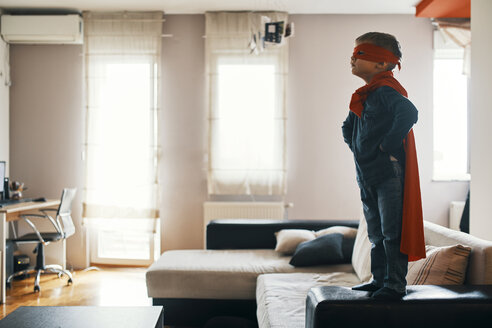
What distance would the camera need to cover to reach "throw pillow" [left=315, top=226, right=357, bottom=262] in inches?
109

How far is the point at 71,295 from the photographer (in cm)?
336

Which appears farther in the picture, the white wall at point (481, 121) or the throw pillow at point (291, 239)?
the throw pillow at point (291, 239)

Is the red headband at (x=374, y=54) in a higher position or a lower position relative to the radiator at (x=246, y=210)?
higher

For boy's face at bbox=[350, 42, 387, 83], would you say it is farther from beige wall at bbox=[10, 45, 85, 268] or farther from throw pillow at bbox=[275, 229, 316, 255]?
beige wall at bbox=[10, 45, 85, 268]

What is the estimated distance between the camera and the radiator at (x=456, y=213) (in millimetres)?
4161

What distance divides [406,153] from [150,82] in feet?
11.0

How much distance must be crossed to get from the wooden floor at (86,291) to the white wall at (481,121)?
248 cm

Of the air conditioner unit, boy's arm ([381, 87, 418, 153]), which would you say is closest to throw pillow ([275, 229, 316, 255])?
boy's arm ([381, 87, 418, 153])

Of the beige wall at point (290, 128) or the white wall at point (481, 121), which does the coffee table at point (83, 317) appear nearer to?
the white wall at point (481, 121)

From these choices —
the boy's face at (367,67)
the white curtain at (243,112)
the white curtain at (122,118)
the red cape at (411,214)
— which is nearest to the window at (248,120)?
the white curtain at (243,112)

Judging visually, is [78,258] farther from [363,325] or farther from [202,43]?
[363,325]

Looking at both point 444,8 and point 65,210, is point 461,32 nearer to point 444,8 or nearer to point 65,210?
point 444,8

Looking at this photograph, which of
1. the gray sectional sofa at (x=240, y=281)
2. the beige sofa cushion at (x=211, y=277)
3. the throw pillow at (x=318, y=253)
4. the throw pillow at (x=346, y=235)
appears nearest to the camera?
the gray sectional sofa at (x=240, y=281)

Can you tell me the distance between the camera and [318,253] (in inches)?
103
